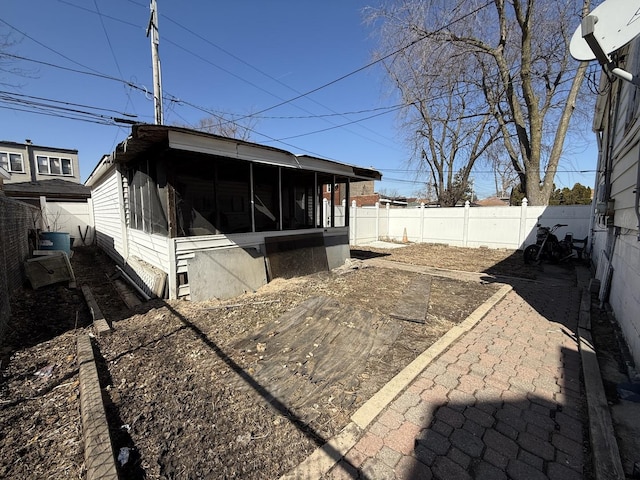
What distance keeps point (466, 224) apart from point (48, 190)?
23.5 meters

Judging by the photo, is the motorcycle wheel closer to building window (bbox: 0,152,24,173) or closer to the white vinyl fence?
the white vinyl fence

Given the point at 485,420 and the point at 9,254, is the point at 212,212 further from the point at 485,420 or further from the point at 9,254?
the point at 485,420

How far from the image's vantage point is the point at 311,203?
736 cm

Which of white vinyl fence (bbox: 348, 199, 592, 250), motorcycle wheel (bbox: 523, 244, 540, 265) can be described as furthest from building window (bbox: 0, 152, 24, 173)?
motorcycle wheel (bbox: 523, 244, 540, 265)

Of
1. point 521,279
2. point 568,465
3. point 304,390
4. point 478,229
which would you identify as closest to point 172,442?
point 304,390

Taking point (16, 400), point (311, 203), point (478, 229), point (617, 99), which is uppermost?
Result: point (617, 99)

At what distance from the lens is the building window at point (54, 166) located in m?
22.5

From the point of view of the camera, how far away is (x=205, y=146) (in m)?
4.23

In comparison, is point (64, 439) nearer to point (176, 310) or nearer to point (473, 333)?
point (176, 310)

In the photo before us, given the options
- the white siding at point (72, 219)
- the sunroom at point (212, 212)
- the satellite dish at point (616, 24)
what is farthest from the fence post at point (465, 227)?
the white siding at point (72, 219)

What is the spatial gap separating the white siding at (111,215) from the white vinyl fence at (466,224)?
812cm

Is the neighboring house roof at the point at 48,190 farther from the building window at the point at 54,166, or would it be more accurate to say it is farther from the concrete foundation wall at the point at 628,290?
the concrete foundation wall at the point at 628,290

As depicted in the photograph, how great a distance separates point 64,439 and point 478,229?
13.7m

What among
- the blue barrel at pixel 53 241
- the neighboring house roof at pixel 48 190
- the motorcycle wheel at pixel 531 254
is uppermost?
the neighboring house roof at pixel 48 190
